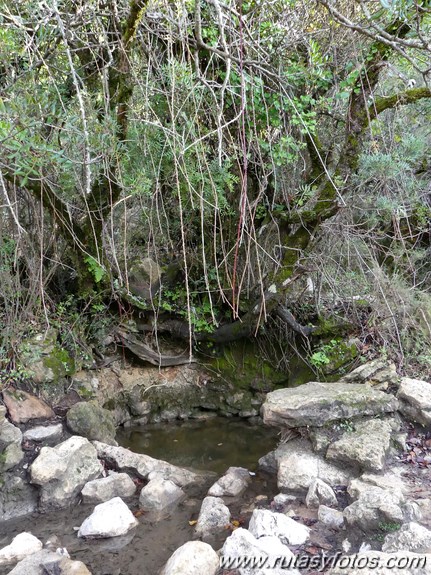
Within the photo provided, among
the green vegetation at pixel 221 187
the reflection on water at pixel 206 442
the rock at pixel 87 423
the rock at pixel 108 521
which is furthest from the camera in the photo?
the reflection on water at pixel 206 442

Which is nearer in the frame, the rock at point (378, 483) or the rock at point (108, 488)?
the rock at point (378, 483)

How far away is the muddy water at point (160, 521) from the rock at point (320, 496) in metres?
0.37

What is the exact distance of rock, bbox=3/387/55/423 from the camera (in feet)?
9.98

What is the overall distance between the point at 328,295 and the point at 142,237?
1.73 m

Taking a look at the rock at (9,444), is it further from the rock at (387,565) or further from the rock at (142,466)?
the rock at (387,565)

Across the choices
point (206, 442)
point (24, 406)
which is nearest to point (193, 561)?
point (24, 406)

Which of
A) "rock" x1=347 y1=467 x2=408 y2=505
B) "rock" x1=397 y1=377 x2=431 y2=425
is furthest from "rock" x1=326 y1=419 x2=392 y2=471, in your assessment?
"rock" x1=397 y1=377 x2=431 y2=425

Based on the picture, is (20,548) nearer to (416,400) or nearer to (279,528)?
(279,528)

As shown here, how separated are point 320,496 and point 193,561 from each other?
83cm

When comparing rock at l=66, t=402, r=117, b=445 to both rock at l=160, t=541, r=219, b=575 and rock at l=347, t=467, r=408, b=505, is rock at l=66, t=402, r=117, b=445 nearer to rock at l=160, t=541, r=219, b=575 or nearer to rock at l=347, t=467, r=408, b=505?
rock at l=160, t=541, r=219, b=575

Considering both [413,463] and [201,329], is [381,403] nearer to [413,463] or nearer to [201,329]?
[413,463]

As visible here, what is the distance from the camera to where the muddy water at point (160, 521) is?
7.50 feet

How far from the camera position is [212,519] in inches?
98.6

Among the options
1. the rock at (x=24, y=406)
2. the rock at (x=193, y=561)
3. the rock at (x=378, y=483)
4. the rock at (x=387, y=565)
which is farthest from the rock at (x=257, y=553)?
the rock at (x=24, y=406)
